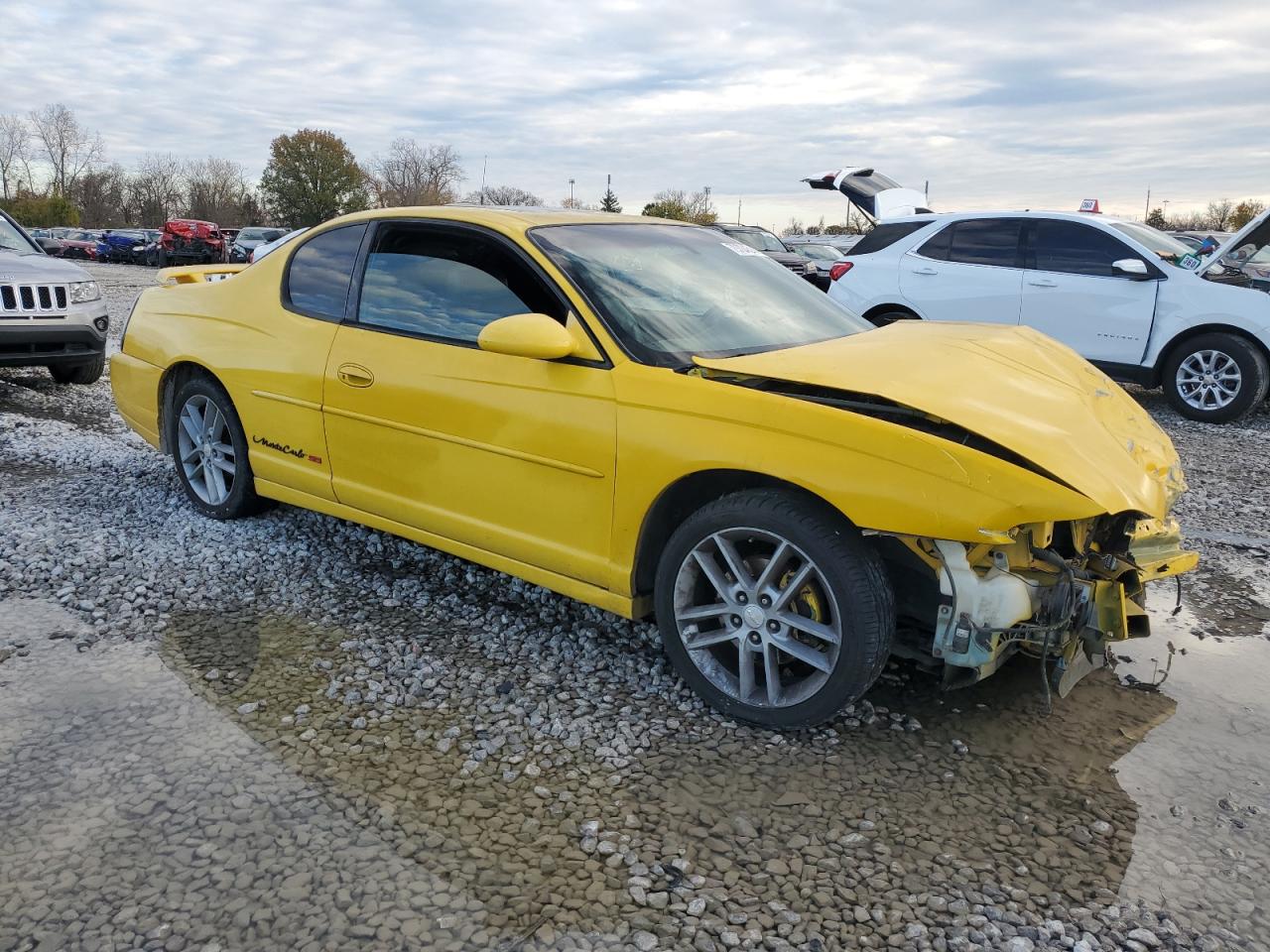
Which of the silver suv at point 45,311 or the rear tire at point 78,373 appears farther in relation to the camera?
the rear tire at point 78,373

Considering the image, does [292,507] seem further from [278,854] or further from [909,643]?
[909,643]

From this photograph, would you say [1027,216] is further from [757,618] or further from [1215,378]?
[757,618]

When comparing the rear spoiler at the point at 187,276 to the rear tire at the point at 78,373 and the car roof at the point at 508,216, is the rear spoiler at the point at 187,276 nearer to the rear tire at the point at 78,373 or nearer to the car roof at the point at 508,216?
the car roof at the point at 508,216

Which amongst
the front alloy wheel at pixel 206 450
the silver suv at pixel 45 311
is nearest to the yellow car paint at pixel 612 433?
the front alloy wheel at pixel 206 450

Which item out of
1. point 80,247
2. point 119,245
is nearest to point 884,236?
point 119,245

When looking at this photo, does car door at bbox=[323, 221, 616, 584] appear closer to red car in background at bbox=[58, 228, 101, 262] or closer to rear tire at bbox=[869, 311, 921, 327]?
rear tire at bbox=[869, 311, 921, 327]

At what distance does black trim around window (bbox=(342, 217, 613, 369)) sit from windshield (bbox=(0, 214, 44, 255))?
17.9 feet

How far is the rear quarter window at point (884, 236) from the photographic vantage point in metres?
9.35

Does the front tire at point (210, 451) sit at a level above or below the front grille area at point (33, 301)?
below

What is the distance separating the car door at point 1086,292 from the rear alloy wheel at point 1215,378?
0.35m

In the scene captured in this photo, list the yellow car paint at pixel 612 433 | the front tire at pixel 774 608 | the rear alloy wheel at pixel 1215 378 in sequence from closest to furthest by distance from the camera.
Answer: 1. the yellow car paint at pixel 612 433
2. the front tire at pixel 774 608
3. the rear alloy wheel at pixel 1215 378

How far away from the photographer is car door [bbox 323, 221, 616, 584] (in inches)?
129

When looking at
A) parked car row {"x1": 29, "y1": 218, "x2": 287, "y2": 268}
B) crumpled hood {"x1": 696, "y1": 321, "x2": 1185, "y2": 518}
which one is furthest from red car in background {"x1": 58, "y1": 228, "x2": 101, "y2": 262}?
crumpled hood {"x1": 696, "y1": 321, "x2": 1185, "y2": 518}

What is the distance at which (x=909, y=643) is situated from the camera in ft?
9.88
